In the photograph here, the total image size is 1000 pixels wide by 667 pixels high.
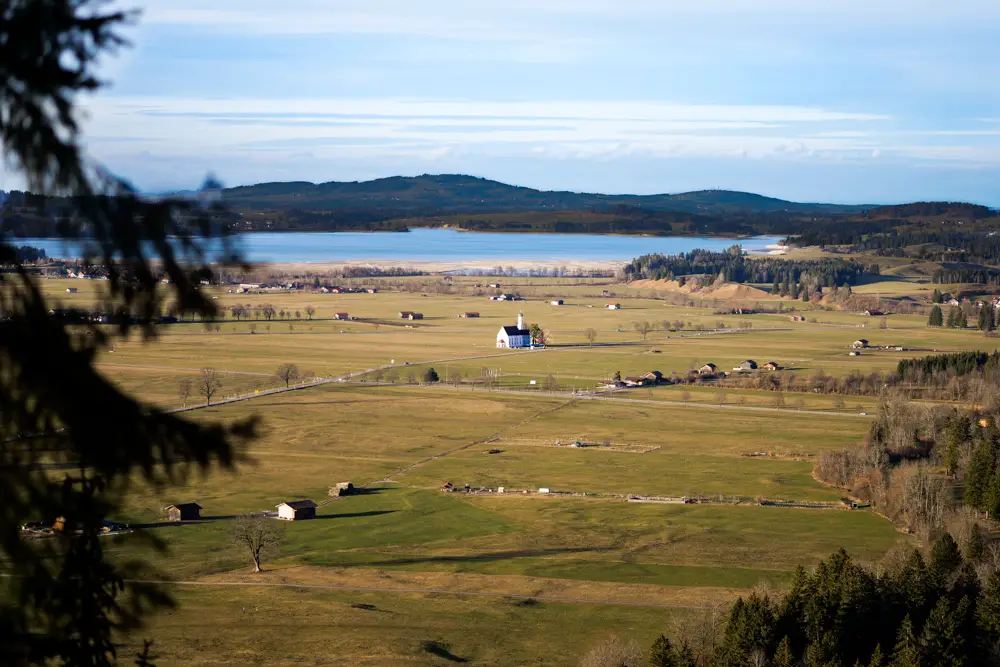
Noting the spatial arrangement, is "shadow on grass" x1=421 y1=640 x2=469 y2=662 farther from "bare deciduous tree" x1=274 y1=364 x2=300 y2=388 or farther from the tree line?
the tree line

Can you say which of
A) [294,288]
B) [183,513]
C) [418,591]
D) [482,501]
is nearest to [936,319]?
[294,288]

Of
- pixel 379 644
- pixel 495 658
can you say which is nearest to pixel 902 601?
pixel 495 658

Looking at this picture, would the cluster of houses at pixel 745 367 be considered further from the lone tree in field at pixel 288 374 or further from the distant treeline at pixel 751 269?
the distant treeline at pixel 751 269

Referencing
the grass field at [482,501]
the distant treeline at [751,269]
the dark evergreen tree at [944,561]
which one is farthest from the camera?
the distant treeline at [751,269]

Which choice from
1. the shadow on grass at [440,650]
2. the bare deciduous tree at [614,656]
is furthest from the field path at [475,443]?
the bare deciduous tree at [614,656]

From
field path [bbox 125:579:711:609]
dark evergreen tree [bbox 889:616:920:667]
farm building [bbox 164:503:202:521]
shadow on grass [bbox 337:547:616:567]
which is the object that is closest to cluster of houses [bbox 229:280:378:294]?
farm building [bbox 164:503:202:521]
